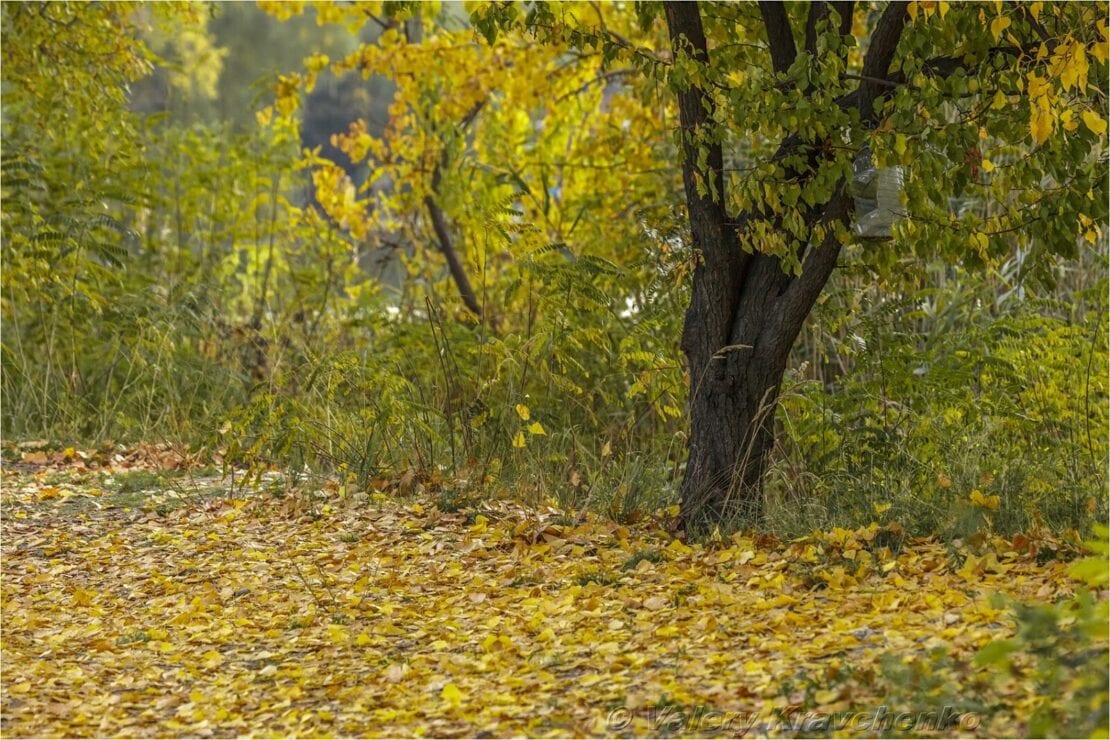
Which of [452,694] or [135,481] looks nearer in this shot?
[452,694]

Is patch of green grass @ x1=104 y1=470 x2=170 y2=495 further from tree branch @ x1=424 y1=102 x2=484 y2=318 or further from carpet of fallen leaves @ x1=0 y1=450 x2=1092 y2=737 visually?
tree branch @ x1=424 y1=102 x2=484 y2=318

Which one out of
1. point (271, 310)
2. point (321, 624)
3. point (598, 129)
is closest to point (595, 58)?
point (598, 129)

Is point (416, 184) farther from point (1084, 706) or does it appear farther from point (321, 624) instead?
point (1084, 706)

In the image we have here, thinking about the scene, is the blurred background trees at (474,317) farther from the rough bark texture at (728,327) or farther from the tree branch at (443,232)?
the rough bark texture at (728,327)

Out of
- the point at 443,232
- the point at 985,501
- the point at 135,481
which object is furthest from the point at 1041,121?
the point at 443,232

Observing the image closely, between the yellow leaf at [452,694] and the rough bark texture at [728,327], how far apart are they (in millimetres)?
1840

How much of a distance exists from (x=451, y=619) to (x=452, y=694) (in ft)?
2.70

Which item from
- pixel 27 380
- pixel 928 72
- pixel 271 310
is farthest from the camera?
pixel 271 310

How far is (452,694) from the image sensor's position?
11.0 feet

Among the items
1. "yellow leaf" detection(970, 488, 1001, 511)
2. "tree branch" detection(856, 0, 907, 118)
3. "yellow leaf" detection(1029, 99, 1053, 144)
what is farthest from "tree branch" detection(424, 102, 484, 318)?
"yellow leaf" detection(1029, 99, 1053, 144)

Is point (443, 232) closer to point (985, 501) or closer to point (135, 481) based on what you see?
point (135, 481)

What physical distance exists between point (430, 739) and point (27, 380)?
547 centimetres

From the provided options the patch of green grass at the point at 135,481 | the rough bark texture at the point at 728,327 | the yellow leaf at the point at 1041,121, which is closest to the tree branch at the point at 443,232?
the patch of green grass at the point at 135,481

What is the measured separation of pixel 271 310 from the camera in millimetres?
9906
